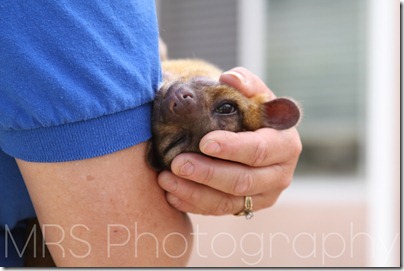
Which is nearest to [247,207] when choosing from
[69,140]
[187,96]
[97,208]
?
[187,96]

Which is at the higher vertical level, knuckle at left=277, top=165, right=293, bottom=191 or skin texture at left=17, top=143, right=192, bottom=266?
skin texture at left=17, top=143, right=192, bottom=266

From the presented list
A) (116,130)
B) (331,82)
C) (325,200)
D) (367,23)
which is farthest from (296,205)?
(116,130)

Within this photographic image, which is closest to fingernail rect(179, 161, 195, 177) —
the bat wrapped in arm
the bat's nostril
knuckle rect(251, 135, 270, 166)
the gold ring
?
the bat wrapped in arm

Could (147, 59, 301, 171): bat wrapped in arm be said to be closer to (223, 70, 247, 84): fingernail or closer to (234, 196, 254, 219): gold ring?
(223, 70, 247, 84): fingernail

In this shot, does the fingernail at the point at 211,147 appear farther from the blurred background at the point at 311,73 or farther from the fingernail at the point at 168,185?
the blurred background at the point at 311,73

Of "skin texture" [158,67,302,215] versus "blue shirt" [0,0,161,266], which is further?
"skin texture" [158,67,302,215]

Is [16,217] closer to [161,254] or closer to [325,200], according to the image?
[161,254]
